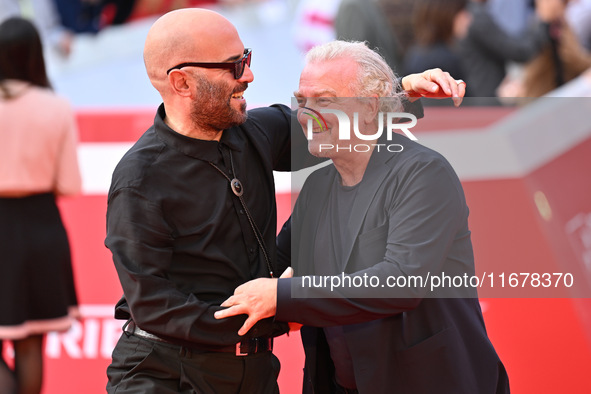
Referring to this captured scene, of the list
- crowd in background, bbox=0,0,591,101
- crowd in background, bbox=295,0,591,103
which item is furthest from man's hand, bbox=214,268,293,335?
crowd in background, bbox=295,0,591,103

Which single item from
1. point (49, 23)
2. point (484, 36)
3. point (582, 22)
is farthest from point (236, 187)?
point (49, 23)

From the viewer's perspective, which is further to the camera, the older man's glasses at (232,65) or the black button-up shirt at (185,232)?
the older man's glasses at (232,65)

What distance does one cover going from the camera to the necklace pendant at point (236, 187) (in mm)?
2650

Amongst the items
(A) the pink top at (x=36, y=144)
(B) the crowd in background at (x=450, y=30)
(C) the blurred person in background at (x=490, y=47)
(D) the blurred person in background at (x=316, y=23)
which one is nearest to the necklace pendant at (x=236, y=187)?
(A) the pink top at (x=36, y=144)

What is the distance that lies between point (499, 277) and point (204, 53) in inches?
47.8

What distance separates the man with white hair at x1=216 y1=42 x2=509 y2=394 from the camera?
96.3 inches

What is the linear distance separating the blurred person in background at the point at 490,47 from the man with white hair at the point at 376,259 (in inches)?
169

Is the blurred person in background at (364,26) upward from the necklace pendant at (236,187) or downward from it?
upward

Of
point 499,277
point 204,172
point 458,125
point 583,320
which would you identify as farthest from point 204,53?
point 583,320

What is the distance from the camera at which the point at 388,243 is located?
97.2 inches

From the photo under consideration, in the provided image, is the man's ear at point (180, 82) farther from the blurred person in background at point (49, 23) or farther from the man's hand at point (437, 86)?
the blurred person in background at point (49, 23)

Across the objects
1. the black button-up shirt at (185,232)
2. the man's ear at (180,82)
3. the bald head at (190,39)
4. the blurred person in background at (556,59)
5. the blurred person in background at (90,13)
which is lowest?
the black button-up shirt at (185,232)

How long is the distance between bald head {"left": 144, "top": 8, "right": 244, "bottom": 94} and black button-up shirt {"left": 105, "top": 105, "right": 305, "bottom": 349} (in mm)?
226

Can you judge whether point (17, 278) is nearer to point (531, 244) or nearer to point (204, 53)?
point (204, 53)
